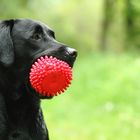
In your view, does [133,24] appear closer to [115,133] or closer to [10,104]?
[115,133]

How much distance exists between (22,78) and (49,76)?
0.35m

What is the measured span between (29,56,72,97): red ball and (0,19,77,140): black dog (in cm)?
13

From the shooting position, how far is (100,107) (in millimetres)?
14148

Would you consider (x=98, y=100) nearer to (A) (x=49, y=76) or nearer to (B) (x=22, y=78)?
(B) (x=22, y=78)

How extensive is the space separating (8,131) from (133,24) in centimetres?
2669

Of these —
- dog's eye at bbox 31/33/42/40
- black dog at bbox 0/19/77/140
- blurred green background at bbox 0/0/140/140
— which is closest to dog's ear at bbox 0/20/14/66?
black dog at bbox 0/19/77/140

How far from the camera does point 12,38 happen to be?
6.94 meters

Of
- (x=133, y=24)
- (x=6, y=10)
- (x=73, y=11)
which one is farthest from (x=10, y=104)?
(x=73, y=11)

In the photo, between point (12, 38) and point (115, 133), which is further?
point (115, 133)

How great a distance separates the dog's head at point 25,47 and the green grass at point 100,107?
4.81m

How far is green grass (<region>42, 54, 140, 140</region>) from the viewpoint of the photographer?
1214 cm

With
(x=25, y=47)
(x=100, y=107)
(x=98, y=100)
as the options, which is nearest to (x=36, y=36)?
(x=25, y=47)

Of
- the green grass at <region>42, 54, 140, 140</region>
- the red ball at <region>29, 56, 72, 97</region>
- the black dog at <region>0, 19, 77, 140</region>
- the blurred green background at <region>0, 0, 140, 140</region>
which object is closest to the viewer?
the red ball at <region>29, 56, 72, 97</region>

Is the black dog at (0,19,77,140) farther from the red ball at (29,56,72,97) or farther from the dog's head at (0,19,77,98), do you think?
the red ball at (29,56,72,97)
